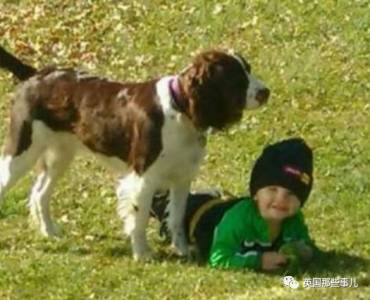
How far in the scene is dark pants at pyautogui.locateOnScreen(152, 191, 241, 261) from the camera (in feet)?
28.6

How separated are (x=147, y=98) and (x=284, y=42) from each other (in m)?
6.46

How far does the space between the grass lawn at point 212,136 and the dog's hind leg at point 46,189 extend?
0.44 ft

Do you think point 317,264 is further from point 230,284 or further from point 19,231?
point 19,231

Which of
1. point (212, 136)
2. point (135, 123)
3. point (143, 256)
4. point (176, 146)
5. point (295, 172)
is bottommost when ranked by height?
point (143, 256)

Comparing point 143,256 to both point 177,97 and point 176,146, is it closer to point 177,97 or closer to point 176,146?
point 176,146

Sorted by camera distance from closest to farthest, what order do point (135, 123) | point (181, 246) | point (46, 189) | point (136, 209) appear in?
point (135, 123) < point (136, 209) < point (181, 246) < point (46, 189)

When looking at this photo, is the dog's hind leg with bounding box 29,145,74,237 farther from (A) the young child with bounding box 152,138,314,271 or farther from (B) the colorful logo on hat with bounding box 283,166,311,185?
(B) the colorful logo on hat with bounding box 283,166,311,185

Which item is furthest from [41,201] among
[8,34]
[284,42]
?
[8,34]

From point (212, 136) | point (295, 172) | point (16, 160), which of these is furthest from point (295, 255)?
point (212, 136)

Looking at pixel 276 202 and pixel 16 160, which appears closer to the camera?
pixel 276 202

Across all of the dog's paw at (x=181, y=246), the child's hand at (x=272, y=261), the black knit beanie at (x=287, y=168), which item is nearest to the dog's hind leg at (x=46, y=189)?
the dog's paw at (x=181, y=246)

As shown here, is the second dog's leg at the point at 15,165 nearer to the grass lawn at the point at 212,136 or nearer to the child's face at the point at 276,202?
the grass lawn at the point at 212,136

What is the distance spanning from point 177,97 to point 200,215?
0.99 m

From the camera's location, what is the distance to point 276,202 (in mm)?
8203
